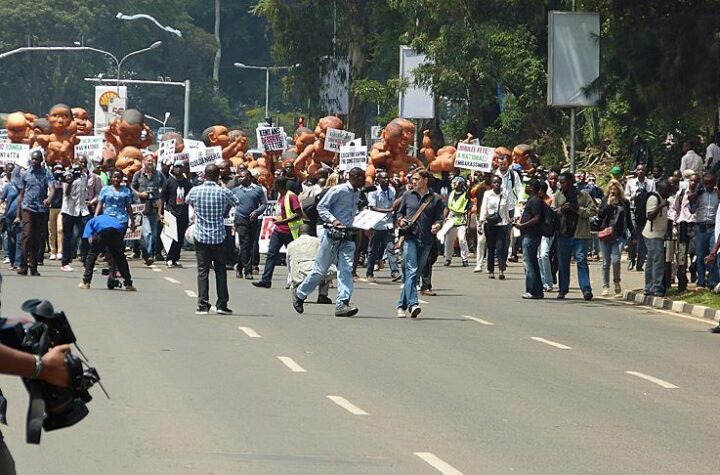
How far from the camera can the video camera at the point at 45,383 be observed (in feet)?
18.4

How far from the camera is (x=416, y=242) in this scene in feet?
67.4

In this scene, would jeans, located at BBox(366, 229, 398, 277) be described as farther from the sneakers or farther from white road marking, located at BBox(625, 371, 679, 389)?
white road marking, located at BBox(625, 371, 679, 389)

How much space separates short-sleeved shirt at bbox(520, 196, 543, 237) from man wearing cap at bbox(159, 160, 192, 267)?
737 centimetres

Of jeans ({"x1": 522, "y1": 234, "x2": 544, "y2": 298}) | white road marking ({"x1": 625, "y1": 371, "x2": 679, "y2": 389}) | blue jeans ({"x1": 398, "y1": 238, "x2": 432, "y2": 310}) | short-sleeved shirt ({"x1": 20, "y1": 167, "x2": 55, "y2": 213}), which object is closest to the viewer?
white road marking ({"x1": 625, "y1": 371, "x2": 679, "y2": 389})

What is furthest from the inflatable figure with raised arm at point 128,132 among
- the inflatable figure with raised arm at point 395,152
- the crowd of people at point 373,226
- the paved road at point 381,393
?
the paved road at point 381,393

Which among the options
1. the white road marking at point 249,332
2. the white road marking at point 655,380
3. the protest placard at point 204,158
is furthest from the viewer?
the protest placard at point 204,158

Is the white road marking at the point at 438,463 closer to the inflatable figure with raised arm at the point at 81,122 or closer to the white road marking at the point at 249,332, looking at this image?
the white road marking at the point at 249,332

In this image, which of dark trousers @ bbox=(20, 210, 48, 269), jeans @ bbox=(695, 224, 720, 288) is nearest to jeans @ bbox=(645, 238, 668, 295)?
jeans @ bbox=(695, 224, 720, 288)

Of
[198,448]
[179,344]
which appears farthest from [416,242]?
[198,448]

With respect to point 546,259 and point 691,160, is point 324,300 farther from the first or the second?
point 691,160

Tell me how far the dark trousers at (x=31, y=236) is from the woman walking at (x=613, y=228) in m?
8.20

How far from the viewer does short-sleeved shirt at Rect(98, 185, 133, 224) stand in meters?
23.3

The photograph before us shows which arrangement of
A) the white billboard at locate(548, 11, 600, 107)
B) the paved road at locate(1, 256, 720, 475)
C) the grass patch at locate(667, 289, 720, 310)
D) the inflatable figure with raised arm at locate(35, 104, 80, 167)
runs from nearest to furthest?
1. the paved road at locate(1, 256, 720, 475)
2. the grass patch at locate(667, 289, 720, 310)
3. the white billboard at locate(548, 11, 600, 107)
4. the inflatable figure with raised arm at locate(35, 104, 80, 167)

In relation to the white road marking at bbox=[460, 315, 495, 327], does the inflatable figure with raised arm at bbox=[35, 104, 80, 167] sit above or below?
above
